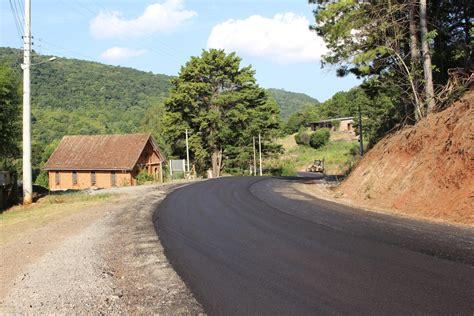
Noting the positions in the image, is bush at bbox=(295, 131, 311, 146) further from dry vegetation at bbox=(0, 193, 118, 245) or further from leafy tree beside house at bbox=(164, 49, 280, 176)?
dry vegetation at bbox=(0, 193, 118, 245)

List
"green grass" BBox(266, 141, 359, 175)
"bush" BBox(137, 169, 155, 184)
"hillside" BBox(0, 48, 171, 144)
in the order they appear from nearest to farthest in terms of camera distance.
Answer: "bush" BBox(137, 169, 155, 184)
"green grass" BBox(266, 141, 359, 175)
"hillside" BBox(0, 48, 171, 144)

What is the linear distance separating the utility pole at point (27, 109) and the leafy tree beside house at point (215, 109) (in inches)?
1515

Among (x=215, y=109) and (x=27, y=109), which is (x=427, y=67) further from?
(x=215, y=109)

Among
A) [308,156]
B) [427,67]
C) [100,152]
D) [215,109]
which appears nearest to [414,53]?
[427,67]

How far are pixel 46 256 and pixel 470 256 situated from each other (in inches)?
324

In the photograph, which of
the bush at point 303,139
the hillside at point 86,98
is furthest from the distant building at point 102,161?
the bush at point 303,139

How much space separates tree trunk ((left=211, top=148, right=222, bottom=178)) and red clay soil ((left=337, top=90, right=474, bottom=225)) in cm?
4553

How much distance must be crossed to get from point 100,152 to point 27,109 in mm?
33709

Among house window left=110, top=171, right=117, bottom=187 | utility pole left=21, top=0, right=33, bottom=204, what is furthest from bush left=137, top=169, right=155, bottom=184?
utility pole left=21, top=0, right=33, bottom=204

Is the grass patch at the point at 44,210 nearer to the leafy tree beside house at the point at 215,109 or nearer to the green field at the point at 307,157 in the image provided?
the leafy tree beside house at the point at 215,109

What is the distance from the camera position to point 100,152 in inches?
2117

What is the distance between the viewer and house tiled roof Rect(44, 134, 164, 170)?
50938 millimetres

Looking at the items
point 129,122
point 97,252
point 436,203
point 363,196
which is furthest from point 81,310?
point 129,122

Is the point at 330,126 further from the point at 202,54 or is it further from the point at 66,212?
the point at 66,212
